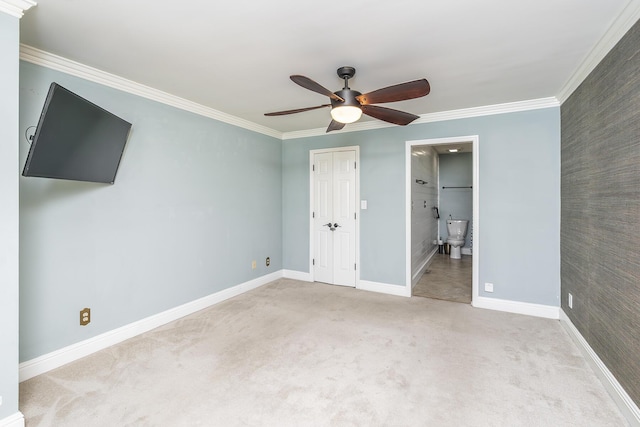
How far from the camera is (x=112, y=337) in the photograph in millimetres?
2762

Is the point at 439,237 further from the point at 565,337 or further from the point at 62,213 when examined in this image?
the point at 62,213

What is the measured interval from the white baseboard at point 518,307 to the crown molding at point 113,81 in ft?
12.3

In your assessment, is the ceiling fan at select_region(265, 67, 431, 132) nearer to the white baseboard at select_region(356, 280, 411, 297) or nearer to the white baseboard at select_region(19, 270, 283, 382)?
the white baseboard at select_region(356, 280, 411, 297)

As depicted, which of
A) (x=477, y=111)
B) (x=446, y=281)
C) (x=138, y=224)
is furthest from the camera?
(x=446, y=281)

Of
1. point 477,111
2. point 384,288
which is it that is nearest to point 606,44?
point 477,111

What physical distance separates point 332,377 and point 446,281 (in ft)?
10.5

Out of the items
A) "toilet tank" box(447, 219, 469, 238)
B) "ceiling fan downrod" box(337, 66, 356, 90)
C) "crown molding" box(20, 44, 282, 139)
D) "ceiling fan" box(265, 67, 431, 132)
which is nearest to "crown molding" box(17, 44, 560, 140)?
"crown molding" box(20, 44, 282, 139)

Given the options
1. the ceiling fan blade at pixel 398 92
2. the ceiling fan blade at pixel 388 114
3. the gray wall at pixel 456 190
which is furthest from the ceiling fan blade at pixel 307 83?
the gray wall at pixel 456 190

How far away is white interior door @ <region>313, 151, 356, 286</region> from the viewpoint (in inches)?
180

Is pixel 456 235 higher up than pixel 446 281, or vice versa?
pixel 456 235

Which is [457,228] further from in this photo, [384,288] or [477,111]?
Answer: [477,111]

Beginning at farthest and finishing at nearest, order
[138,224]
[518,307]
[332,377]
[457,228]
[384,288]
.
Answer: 1. [457,228]
2. [384,288]
3. [518,307]
4. [138,224]
5. [332,377]

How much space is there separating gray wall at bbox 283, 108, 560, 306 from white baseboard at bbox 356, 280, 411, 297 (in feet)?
0.26
